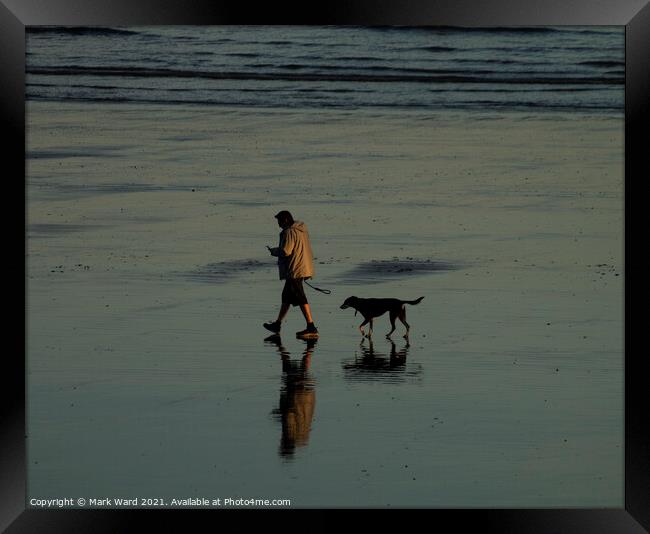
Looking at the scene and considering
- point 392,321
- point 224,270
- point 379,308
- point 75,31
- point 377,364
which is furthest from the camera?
point 224,270

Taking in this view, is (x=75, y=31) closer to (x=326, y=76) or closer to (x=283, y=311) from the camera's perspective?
(x=326, y=76)

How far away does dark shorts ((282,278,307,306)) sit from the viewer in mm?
13266

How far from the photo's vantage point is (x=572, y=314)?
1262 centimetres

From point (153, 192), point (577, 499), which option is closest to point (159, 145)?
point (153, 192)

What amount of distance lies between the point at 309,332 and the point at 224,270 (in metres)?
1.09

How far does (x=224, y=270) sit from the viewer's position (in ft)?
44.4

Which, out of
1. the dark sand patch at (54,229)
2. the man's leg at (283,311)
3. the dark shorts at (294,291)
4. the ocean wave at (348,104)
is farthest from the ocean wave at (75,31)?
the man's leg at (283,311)

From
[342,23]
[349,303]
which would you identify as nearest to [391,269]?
[349,303]

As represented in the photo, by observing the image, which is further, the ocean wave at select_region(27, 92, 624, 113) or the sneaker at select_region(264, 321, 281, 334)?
the sneaker at select_region(264, 321, 281, 334)

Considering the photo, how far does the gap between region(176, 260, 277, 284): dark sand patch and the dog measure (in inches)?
37.7

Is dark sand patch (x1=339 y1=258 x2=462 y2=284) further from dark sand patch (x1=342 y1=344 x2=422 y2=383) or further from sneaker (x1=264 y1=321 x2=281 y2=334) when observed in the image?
sneaker (x1=264 y1=321 x2=281 y2=334)

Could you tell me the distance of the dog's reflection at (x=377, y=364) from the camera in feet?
41.4

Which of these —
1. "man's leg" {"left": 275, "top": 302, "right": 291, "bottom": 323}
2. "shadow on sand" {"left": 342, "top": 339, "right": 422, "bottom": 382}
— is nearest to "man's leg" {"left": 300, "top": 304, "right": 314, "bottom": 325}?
"man's leg" {"left": 275, "top": 302, "right": 291, "bottom": 323}

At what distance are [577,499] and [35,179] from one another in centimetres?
587
